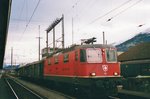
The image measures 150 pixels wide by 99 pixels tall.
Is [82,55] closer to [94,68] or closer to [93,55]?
[93,55]

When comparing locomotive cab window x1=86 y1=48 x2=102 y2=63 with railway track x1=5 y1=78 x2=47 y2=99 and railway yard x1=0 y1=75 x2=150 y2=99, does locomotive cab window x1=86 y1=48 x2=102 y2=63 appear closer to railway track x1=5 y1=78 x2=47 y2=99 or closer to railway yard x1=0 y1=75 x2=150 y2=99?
railway yard x1=0 y1=75 x2=150 y2=99

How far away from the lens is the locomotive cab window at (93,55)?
18986 mm

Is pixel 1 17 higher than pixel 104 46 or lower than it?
higher

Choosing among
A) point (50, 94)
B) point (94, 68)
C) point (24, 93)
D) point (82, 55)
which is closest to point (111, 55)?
point (94, 68)

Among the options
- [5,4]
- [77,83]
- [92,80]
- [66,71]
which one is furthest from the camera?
[5,4]

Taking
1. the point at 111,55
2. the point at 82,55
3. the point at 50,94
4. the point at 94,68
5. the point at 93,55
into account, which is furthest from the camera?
the point at 50,94

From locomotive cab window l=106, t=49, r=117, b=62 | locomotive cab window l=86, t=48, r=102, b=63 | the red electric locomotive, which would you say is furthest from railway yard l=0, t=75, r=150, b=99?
locomotive cab window l=86, t=48, r=102, b=63

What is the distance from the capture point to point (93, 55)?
757 inches

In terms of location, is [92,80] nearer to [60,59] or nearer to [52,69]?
[60,59]

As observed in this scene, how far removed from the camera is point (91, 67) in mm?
18656

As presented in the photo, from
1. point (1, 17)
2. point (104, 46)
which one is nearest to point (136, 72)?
point (104, 46)

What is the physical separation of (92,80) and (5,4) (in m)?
10.1

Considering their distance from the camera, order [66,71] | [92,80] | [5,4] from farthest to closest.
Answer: [5,4] < [66,71] < [92,80]

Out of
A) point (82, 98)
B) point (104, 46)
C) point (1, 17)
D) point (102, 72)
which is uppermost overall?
point (1, 17)
